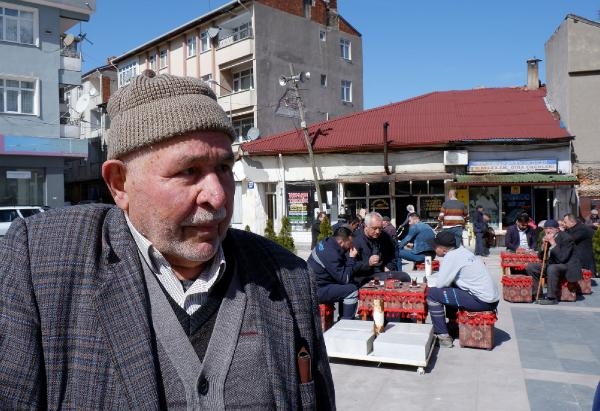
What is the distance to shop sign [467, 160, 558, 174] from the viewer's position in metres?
18.3

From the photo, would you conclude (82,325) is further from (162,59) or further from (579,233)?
(162,59)

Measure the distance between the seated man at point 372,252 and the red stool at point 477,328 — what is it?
170 cm

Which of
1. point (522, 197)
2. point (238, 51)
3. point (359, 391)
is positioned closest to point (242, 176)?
point (238, 51)

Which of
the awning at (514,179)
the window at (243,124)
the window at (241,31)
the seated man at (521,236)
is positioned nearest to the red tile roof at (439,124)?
the awning at (514,179)

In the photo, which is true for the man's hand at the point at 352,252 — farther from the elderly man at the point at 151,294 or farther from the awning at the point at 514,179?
the awning at the point at 514,179

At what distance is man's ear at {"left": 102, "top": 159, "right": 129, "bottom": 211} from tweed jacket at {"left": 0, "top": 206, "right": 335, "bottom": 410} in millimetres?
48

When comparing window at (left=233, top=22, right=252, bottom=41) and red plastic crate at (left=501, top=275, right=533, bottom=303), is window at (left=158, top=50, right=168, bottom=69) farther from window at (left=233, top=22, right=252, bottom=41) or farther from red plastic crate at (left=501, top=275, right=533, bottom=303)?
red plastic crate at (left=501, top=275, right=533, bottom=303)

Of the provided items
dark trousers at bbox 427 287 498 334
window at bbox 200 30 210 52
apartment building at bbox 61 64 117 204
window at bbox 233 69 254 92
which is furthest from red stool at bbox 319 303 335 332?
apartment building at bbox 61 64 117 204

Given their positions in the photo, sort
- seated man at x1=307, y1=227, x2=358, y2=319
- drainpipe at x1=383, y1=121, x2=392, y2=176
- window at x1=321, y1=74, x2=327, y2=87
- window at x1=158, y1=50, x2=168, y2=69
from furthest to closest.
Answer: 1. window at x1=158, y1=50, x2=168, y2=69
2. window at x1=321, y1=74, x2=327, y2=87
3. drainpipe at x1=383, y1=121, x2=392, y2=176
4. seated man at x1=307, y1=227, x2=358, y2=319

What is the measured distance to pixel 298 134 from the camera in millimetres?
22672

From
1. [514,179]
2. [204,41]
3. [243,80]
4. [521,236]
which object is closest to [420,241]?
[521,236]

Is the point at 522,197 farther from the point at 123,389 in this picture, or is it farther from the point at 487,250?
the point at 123,389

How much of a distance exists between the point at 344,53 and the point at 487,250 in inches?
792

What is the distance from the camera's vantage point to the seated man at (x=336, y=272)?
7289 millimetres
